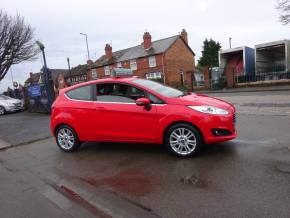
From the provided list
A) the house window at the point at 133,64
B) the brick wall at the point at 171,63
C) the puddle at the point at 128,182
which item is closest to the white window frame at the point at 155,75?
the brick wall at the point at 171,63

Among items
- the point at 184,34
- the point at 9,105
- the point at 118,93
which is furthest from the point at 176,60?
the point at 118,93

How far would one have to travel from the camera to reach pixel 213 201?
3.38m

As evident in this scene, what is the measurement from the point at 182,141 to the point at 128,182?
1.33m

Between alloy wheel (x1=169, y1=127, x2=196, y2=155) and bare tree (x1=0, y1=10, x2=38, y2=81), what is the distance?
22.3m

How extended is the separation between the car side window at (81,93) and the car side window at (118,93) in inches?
9.6

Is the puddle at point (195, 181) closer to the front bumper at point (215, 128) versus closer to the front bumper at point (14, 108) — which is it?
the front bumper at point (215, 128)

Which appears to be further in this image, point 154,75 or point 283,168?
point 154,75

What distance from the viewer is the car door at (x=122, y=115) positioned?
523 cm

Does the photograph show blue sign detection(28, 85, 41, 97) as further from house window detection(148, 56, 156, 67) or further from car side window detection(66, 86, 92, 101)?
house window detection(148, 56, 156, 67)

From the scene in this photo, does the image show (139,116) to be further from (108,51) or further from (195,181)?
(108,51)

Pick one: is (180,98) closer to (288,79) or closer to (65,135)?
(65,135)

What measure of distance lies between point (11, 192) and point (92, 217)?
1.84 metres

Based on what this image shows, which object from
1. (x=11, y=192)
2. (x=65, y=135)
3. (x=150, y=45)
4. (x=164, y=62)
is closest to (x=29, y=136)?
(x=65, y=135)

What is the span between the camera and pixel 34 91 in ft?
51.6
